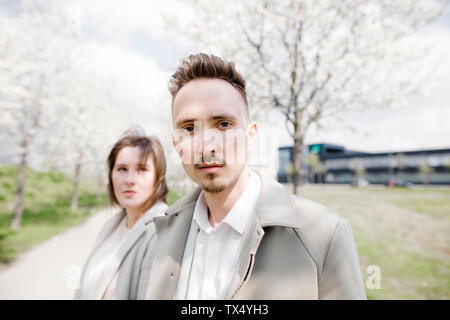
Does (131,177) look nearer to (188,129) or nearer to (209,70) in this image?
(188,129)

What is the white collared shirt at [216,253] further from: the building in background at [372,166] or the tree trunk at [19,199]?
the building in background at [372,166]

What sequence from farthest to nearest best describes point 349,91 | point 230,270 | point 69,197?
1. point 69,197
2. point 349,91
3. point 230,270

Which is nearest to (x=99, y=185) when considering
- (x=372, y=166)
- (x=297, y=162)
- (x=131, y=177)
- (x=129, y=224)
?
(x=297, y=162)

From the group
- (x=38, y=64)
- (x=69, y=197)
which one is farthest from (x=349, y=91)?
(x=69, y=197)

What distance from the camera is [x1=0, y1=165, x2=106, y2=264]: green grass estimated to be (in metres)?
8.70

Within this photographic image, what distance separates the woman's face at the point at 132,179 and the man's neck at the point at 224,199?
109 cm

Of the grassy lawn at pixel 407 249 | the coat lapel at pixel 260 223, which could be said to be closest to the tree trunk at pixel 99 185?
the grassy lawn at pixel 407 249

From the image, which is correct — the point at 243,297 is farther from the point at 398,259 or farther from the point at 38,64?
the point at 38,64

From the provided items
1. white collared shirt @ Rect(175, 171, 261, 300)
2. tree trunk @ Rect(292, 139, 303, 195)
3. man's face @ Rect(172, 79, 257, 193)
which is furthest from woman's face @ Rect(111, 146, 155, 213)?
tree trunk @ Rect(292, 139, 303, 195)

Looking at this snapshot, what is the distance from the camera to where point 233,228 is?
4.49ft

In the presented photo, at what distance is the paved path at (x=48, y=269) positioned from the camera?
530 cm

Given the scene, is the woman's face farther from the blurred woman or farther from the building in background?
the building in background
